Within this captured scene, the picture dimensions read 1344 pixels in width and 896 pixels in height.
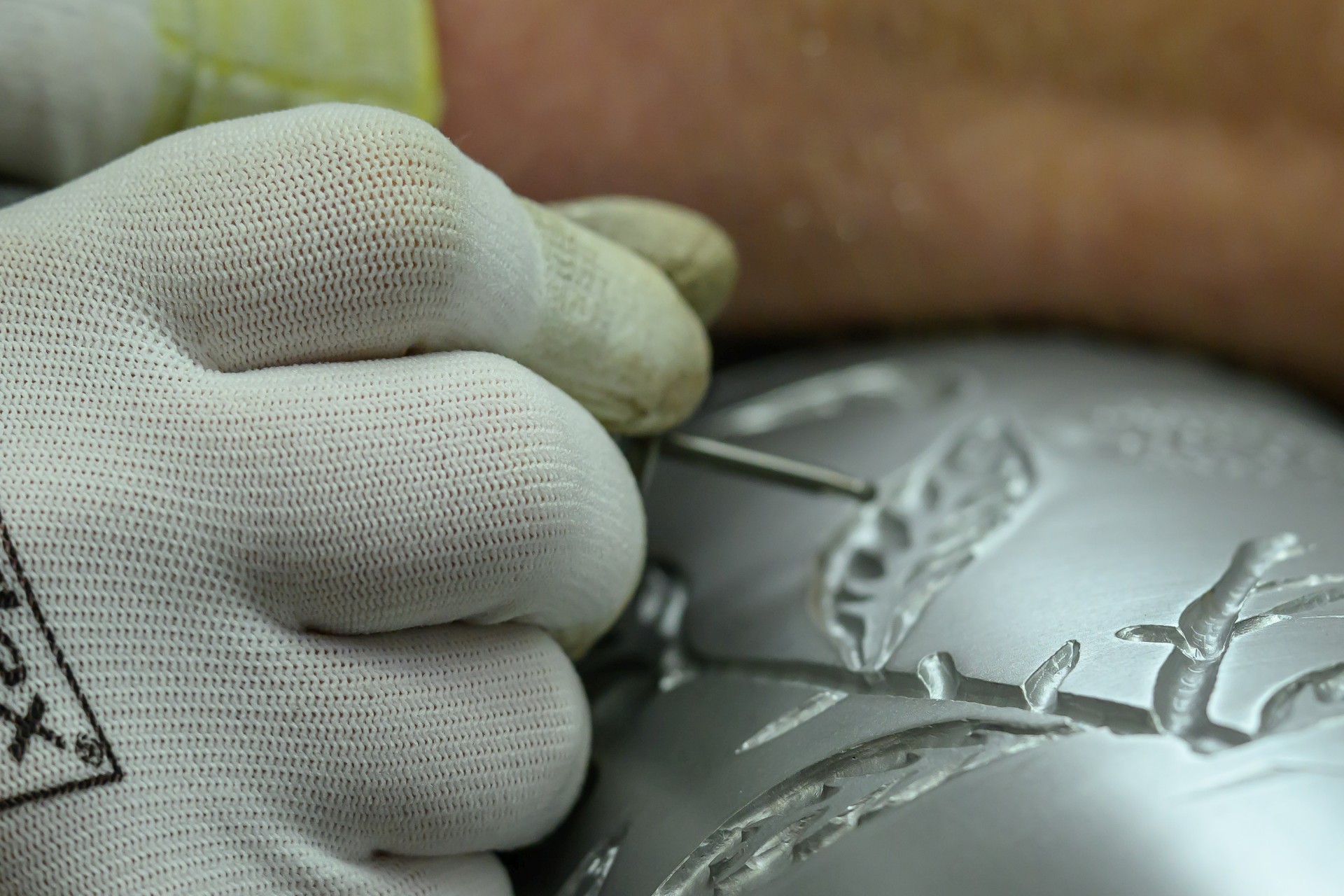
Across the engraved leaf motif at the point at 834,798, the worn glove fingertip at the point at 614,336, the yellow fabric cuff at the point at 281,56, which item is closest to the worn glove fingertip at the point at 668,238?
the worn glove fingertip at the point at 614,336

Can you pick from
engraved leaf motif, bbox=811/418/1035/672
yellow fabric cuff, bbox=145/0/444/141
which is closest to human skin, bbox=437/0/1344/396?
yellow fabric cuff, bbox=145/0/444/141

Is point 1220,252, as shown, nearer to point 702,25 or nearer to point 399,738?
point 702,25

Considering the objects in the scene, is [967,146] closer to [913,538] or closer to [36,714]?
[913,538]

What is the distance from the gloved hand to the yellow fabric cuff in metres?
0.14

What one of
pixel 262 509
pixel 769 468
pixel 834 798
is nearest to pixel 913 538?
pixel 769 468

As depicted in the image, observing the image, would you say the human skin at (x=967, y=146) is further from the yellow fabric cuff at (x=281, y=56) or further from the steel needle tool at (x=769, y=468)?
the steel needle tool at (x=769, y=468)

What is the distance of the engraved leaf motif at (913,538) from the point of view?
1.57 ft

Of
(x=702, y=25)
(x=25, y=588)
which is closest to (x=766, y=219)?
(x=702, y=25)

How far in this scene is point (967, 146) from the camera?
2.41 feet

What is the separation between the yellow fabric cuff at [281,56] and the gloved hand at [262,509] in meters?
0.14

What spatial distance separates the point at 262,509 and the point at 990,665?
27 centimetres

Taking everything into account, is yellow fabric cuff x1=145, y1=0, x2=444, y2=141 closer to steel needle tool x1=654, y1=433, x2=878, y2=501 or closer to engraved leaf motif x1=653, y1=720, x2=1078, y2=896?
steel needle tool x1=654, y1=433, x2=878, y2=501

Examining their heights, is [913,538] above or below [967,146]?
below

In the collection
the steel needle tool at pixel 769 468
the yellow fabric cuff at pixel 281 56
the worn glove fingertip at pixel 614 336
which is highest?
the yellow fabric cuff at pixel 281 56
